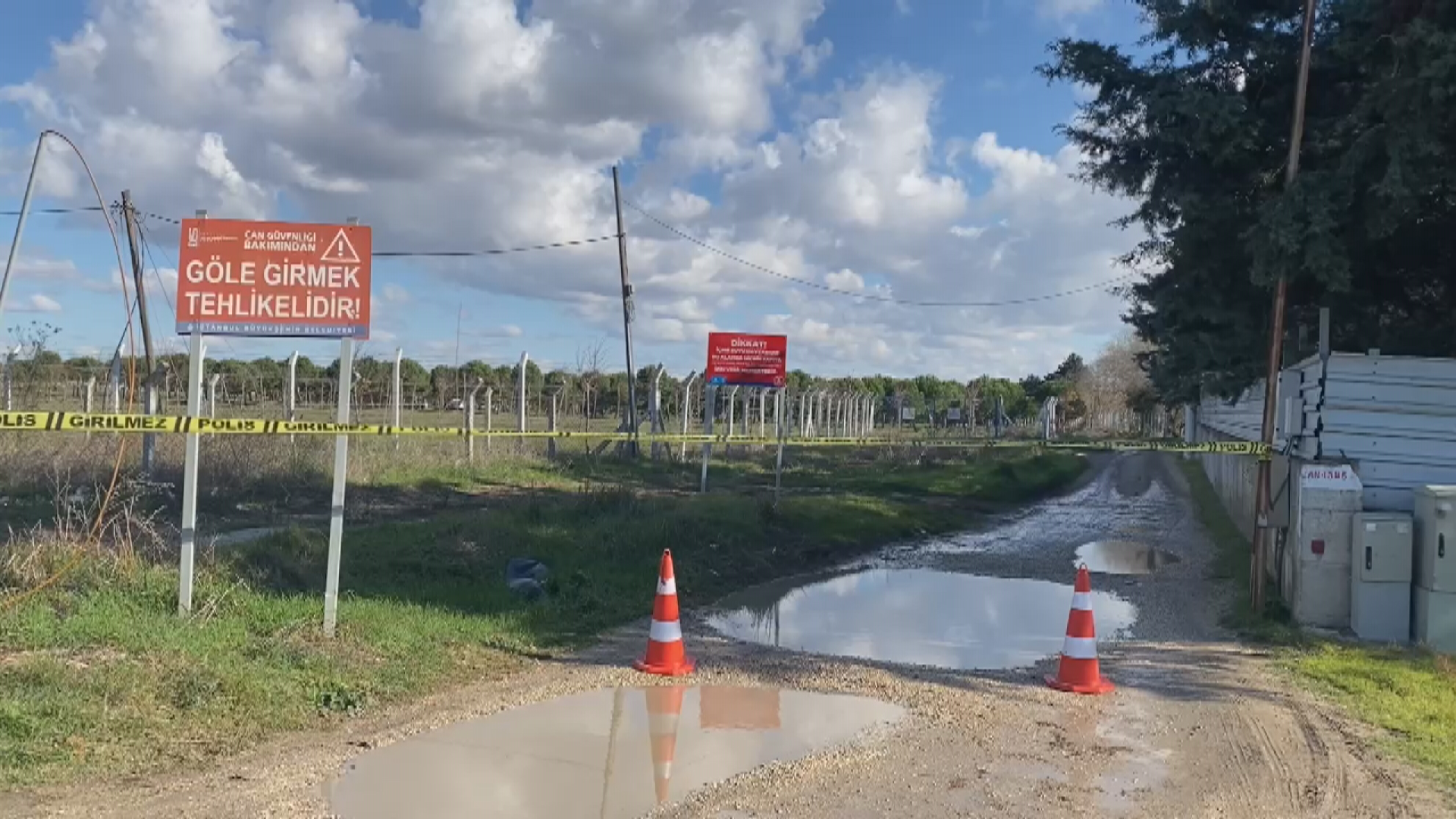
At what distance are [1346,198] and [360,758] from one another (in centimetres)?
1064

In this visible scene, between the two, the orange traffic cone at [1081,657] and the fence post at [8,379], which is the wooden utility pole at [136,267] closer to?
the fence post at [8,379]

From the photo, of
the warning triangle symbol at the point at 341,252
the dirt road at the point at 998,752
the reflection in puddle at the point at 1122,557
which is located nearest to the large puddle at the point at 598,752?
the dirt road at the point at 998,752

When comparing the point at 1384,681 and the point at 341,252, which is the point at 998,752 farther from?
the point at 341,252

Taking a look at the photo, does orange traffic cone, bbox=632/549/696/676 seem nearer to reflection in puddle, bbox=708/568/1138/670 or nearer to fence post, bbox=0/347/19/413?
reflection in puddle, bbox=708/568/1138/670

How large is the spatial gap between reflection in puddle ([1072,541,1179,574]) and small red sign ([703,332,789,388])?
19.8 ft

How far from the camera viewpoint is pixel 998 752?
6500mm

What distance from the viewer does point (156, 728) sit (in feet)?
20.5

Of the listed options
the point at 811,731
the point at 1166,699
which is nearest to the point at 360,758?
the point at 811,731

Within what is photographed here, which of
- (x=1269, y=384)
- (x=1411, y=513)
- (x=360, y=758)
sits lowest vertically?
(x=360, y=758)

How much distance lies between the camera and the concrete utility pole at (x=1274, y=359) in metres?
11.1

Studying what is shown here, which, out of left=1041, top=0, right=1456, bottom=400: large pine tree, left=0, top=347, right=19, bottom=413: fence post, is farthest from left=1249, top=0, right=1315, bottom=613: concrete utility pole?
left=0, top=347, right=19, bottom=413: fence post

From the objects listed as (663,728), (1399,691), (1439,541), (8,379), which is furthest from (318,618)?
(8,379)

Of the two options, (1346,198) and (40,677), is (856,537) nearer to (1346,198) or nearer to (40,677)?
(1346,198)

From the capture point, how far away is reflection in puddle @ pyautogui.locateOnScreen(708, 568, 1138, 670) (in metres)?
9.87
